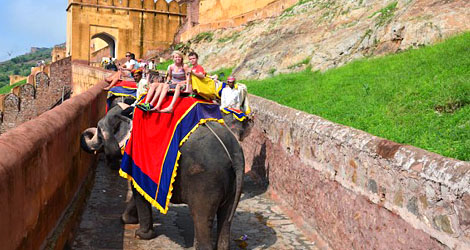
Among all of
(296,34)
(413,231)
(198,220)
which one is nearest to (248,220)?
(198,220)

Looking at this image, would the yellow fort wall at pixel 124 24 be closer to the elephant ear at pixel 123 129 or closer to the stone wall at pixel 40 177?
the stone wall at pixel 40 177

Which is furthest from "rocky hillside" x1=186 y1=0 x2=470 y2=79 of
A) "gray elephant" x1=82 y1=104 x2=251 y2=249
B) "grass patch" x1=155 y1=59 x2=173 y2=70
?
"gray elephant" x1=82 y1=104 x2=251 y2=249

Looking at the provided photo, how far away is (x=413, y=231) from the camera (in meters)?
4.46

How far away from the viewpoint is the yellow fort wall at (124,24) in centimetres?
4928

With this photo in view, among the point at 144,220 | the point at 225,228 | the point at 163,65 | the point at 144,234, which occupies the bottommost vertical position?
the point at 144,234

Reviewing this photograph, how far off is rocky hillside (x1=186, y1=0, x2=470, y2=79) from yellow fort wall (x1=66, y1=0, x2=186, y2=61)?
58.5 ft

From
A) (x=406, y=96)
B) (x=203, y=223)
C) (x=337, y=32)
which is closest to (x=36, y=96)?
(x=337, y=32)

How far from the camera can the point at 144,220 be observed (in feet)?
21.8

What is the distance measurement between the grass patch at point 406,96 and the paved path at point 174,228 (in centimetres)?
201


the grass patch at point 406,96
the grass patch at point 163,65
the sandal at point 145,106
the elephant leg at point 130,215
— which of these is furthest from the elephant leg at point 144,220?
the grass patch at point 163,65

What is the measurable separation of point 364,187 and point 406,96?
446cm

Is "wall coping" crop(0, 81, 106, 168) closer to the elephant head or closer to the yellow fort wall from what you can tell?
the elephant head

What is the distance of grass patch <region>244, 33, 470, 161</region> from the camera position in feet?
23.1

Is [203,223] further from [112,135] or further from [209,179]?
[112,135]
